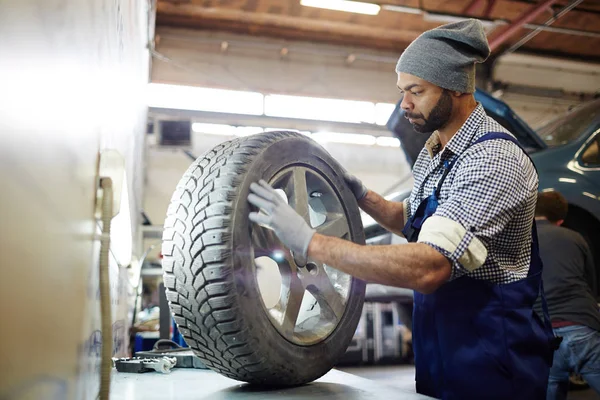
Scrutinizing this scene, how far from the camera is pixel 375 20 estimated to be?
8.51m

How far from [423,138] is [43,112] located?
2.73m

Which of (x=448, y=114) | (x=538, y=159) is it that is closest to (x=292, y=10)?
(x=538, y=159)

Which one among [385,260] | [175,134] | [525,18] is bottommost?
[385,260]

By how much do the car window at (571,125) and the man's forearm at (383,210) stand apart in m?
1.94

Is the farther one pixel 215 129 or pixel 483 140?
pixel 215 129

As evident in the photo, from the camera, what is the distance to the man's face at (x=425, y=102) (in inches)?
64.5

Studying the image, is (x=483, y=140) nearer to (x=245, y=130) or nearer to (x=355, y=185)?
(x=355, y=185)

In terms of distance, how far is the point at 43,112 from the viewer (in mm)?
632

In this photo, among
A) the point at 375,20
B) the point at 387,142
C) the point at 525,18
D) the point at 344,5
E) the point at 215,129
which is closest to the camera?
the point at 344,5

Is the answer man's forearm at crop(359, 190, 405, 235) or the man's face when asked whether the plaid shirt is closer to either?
the man's face

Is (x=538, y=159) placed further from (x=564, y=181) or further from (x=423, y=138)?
(x=423, y=138)

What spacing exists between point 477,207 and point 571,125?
2605mm

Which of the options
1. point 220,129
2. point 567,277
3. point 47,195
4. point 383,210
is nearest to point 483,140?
point 383,210

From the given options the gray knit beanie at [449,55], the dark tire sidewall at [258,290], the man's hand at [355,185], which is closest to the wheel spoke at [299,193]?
the dark tire sidewall at [258,290]
